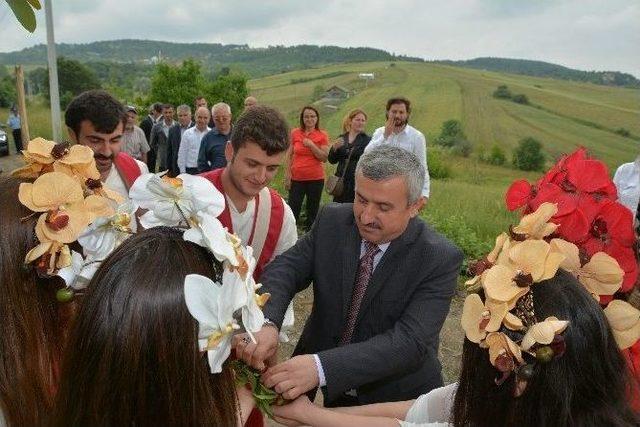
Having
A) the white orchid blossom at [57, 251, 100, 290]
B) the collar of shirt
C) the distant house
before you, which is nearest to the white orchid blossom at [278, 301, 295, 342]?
the collar of shirt

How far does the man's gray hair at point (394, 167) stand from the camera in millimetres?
2100

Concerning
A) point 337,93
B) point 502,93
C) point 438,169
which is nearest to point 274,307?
point 438,169

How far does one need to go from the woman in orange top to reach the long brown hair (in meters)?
5.66

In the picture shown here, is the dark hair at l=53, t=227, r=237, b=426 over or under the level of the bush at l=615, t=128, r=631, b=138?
over

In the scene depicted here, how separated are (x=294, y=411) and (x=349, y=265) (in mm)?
655

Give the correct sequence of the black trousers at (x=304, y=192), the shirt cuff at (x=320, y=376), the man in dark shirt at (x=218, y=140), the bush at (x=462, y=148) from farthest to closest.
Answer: the bush at (x=462, y=148), the black trousers at (x=304, y=192), the man in dark shirt at (x=218, y=140), the shirt cuff at (x=320, y=376)

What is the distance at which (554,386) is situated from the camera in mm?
1323

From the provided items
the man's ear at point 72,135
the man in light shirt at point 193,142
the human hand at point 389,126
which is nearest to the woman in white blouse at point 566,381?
the man's ear at point 72,135

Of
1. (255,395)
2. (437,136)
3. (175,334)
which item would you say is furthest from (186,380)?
(437,136)

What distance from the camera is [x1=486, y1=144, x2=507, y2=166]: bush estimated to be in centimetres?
3085

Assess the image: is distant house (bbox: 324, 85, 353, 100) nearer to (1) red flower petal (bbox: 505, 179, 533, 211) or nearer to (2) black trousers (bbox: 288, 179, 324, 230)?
(2) black trousers (bbox: 288, 179, 324, 230)

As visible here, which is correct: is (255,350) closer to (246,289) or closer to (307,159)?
(246,289)

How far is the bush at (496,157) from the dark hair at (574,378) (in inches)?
1220

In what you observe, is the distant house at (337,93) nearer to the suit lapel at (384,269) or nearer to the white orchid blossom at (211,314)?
the suit lapel at (384,269)
